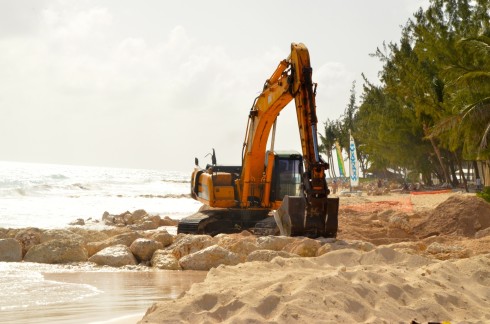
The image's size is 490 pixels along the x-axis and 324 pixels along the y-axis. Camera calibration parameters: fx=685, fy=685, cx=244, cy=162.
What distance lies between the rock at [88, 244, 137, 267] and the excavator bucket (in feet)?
10.3

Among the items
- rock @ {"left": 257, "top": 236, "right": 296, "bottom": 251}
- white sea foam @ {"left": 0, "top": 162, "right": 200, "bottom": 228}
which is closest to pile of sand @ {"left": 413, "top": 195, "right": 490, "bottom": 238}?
rock @ {"left": 257, "top": 236, "right": 296, "bottom": 251}

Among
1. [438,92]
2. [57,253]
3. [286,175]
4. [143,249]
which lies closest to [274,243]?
[143,249]

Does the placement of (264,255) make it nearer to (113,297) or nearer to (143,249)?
(143,249)

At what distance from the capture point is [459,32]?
36.7 meters

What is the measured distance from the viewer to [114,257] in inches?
452

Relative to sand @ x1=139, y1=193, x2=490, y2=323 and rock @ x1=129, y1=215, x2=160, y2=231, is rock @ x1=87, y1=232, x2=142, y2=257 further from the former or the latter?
rock @ x1=129, y1=215, x2=160, y2=231

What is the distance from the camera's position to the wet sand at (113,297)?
21.7ft

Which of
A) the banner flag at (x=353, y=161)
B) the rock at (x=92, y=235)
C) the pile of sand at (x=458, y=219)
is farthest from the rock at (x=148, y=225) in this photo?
the banner flag at (x=353, y=161)

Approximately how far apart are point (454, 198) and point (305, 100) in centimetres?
671

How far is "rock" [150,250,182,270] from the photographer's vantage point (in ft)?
36.4

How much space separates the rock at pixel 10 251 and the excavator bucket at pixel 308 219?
4.97 metres

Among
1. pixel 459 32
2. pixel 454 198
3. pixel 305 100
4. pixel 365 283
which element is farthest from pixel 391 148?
pixel 365 283

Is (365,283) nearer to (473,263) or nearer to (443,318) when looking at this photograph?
(443,318)

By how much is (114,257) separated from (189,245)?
1.36 metres
